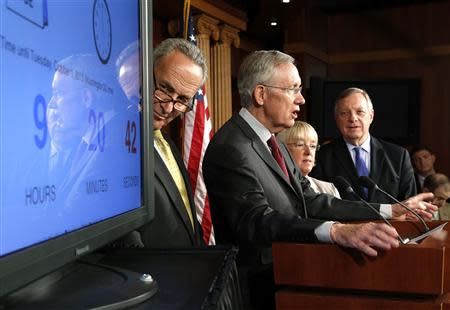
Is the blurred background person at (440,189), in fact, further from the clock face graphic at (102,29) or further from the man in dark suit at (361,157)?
the clock face graphic at (102,29)

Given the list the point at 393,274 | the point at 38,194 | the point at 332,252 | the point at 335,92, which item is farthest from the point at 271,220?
the point at 335,92

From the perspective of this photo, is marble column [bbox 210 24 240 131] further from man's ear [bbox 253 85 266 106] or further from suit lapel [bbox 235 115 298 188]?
suit lapel [bbox 235 115 298 188]

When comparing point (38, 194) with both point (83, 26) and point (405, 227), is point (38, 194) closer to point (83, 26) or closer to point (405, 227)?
point (83, 26)

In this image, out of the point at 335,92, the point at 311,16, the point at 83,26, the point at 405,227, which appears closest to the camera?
the point at 83,26

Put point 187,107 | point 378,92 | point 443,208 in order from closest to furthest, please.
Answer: point 187,107 < point 443,208 < point 378,92

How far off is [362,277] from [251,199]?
545mm

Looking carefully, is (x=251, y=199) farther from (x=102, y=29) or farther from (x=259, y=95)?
(x=102, y=29)

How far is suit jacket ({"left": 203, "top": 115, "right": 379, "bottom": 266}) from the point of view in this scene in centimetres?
173

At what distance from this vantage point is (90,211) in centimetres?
71

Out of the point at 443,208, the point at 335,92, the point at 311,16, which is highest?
the point at 311,16

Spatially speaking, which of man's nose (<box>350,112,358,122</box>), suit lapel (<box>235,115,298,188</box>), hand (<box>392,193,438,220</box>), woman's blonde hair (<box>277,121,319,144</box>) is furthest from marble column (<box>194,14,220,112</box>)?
hand (<box>392,193,438,220</box>)

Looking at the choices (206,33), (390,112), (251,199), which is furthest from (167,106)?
(390,112)

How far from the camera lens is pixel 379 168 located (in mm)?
3291

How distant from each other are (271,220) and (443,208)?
2739 millimetres
